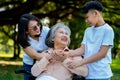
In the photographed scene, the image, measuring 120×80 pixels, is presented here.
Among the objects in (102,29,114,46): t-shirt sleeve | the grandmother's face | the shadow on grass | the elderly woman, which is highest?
(102,29,114,46): t-shirt sleeve

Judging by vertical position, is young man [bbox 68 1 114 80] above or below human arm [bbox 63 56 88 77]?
above

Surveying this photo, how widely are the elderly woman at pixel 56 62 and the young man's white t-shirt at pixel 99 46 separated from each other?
0.24 m

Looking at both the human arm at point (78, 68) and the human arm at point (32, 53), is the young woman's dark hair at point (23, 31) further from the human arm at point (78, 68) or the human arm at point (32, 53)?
the human arm at point (78, 68)

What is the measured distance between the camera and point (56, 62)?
177 inches

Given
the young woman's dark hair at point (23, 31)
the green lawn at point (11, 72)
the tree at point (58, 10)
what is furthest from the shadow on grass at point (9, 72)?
the young woman's dark hair at point (23, 31)

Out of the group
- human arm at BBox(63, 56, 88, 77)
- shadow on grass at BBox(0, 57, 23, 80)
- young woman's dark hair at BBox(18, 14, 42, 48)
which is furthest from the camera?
shadow on grass at BBox(0, 57, 23, 80)

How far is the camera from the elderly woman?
4.41 metres

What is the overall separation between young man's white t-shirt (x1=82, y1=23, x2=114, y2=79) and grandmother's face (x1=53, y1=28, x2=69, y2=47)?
14.0 inches

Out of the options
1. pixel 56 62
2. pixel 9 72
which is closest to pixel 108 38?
pixel 56 62

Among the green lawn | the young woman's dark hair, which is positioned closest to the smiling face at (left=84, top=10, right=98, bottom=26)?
the young woman's dark hair

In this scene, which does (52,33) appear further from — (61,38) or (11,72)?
(11,72)

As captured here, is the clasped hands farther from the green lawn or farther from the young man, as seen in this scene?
the green lawn

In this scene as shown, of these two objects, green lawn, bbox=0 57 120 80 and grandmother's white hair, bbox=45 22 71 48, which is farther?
green lawn, bbox=0 57 120 80

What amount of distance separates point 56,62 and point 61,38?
28cm
